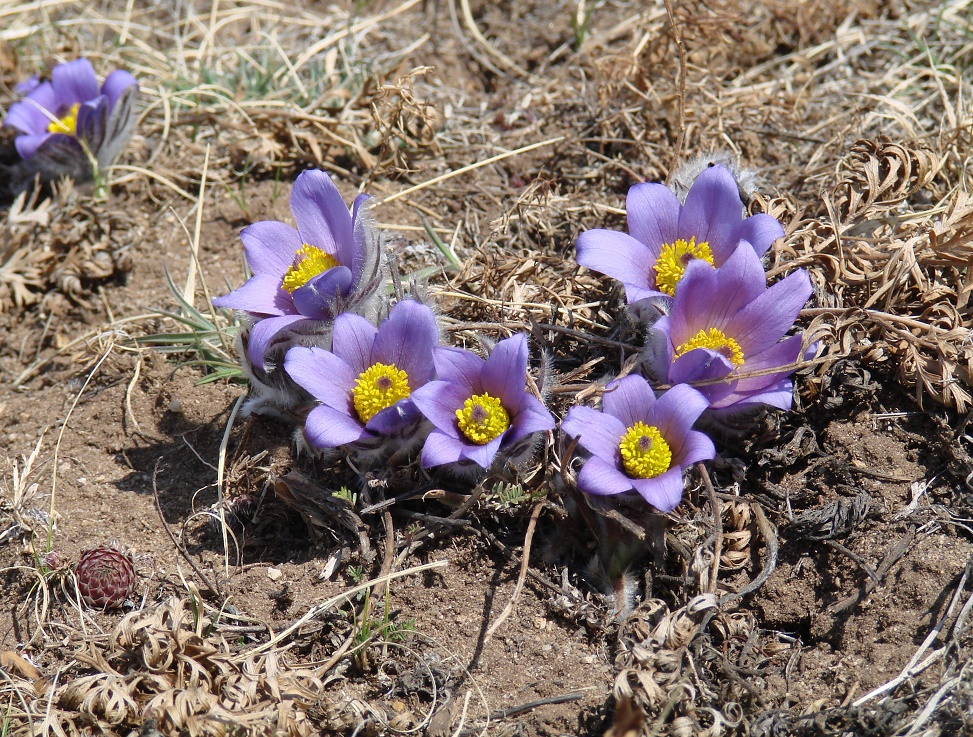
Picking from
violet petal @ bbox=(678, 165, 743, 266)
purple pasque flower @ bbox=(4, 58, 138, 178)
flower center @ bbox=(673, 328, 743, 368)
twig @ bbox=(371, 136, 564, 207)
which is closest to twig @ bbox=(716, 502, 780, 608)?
flower center @ bbox=(673, 328, 743, 368)

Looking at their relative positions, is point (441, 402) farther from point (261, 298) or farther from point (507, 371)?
point (261, 298)

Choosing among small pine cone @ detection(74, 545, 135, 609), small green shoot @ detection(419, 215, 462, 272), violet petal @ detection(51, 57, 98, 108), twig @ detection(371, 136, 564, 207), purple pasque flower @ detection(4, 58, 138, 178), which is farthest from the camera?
violet petal @ detection(51, 57, 98, 108)

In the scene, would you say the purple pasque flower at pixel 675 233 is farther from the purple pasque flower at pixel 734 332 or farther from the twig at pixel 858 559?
the twig at pixel 858 559

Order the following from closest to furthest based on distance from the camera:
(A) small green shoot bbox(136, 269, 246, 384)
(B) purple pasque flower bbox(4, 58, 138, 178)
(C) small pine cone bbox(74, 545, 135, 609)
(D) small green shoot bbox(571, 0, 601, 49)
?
(C) small pine cone bbox(74, 545, 135, 609) → (A) small green shoot bbox(136, 269, 246, 384) → (B) purple pasque flower bbox(4, 58, 138, 178) → (D) small green shoot bbox(571, 0, 601, 49)

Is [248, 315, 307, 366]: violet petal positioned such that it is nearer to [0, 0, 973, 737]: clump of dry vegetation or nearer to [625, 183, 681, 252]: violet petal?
[0, 0, 973, 737]: clump of dry vegetation

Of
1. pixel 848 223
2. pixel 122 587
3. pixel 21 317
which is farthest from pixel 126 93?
pixel 848 223

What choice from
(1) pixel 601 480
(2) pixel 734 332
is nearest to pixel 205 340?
(1) pixel 601 480

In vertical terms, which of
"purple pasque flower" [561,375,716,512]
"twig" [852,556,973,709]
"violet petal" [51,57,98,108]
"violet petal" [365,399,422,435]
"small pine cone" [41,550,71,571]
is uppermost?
"violet petal" [51,57,98,108]

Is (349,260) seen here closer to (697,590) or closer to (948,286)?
(697,590)
